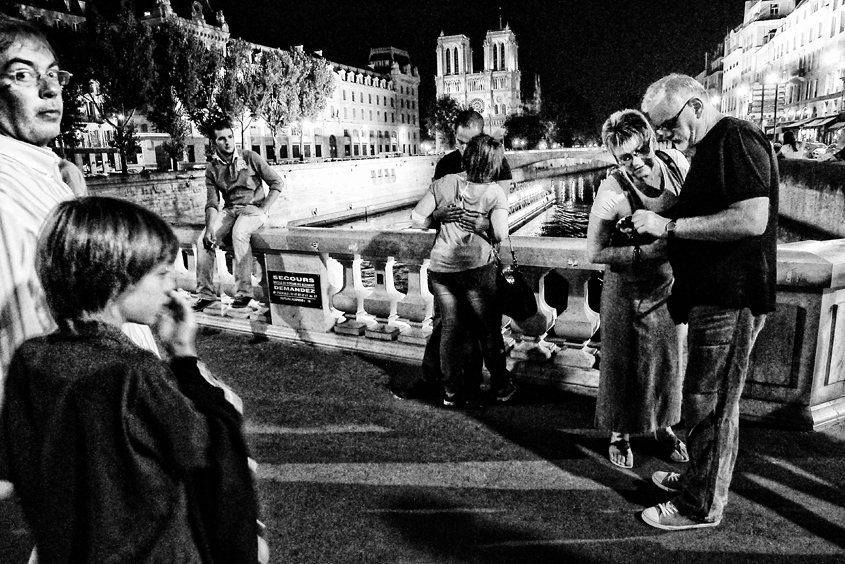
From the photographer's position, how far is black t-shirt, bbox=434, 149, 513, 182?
436 centimetres

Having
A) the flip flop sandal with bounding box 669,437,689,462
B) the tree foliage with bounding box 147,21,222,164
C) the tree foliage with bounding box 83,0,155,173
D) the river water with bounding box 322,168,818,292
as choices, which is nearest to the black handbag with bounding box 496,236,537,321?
the flip flop sandal with bounding box 669,437,689,462

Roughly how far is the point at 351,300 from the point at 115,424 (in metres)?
4.71

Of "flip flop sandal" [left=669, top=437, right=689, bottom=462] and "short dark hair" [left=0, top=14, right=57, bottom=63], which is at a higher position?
"short dark hair" [left=0, top=14, right=57, bottom=63]

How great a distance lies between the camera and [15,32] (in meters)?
Result: 1.96

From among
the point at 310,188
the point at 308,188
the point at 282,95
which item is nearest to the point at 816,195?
the point at 308,188

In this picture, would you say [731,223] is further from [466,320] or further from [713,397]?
[466,320]

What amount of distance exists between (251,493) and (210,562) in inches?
7.9

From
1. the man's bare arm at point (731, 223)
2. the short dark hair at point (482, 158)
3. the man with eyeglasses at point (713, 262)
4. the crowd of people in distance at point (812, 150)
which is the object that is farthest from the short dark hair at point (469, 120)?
the crowd of people in distance at point (812, 150)

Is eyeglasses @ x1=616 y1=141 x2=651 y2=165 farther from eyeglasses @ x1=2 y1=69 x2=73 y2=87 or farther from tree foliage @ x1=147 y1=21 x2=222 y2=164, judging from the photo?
tree foliage @ x1=147 y1=21 x2=222 y2=164

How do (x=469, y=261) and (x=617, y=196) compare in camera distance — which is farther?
(x=469, y=261)

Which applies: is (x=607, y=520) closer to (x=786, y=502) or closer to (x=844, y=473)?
(x=786, y=502)

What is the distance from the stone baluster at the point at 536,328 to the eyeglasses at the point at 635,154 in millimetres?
1756

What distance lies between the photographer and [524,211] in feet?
174

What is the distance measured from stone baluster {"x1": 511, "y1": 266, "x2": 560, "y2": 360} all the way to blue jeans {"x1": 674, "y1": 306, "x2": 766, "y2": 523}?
203cm
